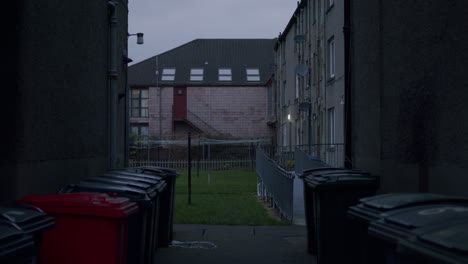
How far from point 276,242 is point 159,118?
33.3 meters

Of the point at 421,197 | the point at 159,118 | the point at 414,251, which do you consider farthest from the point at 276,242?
the point at 159,118

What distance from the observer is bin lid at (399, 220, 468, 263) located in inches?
121

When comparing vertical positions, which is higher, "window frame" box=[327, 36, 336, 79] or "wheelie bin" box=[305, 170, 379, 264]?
"window frame" box=[327, 36, 336, 79]

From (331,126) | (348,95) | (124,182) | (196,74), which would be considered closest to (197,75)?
(196,74)

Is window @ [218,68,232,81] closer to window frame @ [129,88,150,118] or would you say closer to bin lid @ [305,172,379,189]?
window frame @ [129,88,150,118]

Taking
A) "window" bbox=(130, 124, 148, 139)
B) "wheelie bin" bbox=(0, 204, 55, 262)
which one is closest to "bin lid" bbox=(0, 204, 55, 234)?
"wheelie bin" bbox=(0, 204, 55, 262)

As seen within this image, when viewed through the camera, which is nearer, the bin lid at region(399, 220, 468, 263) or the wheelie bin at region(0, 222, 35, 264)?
the bin lid at region(399, 220, 468, 263)

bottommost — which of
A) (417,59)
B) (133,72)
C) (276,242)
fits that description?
(276,242)

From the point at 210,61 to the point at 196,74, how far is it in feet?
7.34

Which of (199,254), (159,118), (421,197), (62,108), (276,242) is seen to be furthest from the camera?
(159,118)

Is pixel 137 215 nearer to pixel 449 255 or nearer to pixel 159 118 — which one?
pixel 449 255

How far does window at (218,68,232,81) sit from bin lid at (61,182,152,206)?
126 feet

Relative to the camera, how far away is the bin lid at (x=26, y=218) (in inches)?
152

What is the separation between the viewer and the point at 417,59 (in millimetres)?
6867
